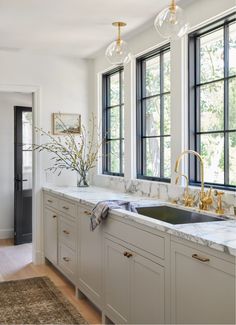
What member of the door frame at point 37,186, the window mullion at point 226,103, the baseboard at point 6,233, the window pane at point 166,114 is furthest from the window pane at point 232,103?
the baseboard at point 6,233

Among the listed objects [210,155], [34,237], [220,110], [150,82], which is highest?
[150,82]

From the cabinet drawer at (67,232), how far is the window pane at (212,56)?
5.77ft

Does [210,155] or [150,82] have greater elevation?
[150,82]

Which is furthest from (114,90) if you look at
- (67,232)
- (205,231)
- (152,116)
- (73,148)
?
(205,231)

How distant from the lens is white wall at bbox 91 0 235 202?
308 centimetres

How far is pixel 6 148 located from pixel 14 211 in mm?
962

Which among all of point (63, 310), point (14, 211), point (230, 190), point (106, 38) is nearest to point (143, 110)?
point (106, 38)

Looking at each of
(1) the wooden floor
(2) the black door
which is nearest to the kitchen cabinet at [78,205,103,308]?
(1) the wooden floor

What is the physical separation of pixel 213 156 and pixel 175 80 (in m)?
0.72

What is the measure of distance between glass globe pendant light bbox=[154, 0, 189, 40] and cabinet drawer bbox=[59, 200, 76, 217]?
6.31 feet

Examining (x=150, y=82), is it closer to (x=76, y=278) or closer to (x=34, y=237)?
(x=76, y=278)

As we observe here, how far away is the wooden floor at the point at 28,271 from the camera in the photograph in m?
3.42

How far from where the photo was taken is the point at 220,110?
3096 millimetres

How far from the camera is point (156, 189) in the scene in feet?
12.1
